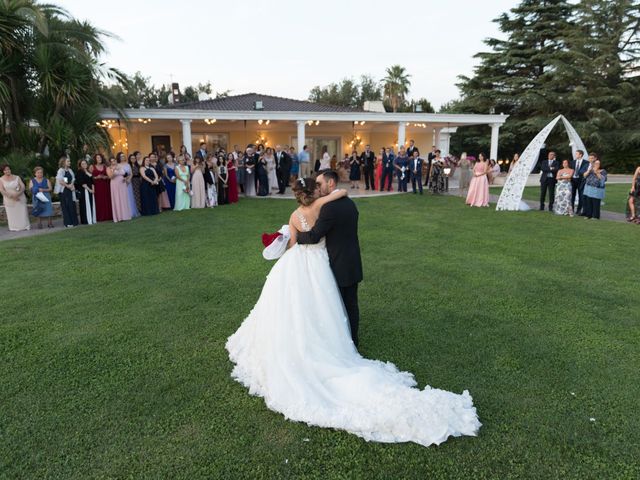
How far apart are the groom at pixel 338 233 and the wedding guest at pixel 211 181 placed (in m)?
11.0

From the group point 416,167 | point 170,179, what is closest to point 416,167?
point 416,167

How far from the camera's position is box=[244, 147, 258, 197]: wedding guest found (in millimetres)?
16767

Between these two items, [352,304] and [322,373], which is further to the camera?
[352,304]

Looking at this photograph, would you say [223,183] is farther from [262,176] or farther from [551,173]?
[551,173]

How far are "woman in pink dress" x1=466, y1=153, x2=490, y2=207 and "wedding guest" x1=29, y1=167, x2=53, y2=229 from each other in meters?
11.9

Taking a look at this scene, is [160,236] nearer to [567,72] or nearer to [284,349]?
[284,349]

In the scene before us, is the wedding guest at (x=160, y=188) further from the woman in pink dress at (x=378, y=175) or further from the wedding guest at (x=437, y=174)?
the wedding guest at (x=437, y=174)

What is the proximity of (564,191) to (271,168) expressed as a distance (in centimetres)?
1049

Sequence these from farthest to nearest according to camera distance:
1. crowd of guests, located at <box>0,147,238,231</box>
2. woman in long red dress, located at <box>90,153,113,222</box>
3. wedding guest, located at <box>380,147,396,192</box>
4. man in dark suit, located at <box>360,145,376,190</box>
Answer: man in dark suit, located at <box>360,145,376,190</box>, wedding guest, located at <box>380,147,396,192</box>, woman in long red dress, located at <box>90,153,113,222</box>, crowd of guests, located at <box>0,147,238,231</box>

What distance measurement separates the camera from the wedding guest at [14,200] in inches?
414

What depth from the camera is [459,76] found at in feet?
116

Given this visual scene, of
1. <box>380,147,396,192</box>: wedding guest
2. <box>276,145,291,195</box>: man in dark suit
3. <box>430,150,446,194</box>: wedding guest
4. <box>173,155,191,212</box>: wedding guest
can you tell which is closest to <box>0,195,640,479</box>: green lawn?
<box>173,155,191,212</box>: wedding guest

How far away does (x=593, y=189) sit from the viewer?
11805 millimetres

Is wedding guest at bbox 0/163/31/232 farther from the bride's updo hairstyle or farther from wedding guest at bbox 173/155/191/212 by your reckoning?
the bride's updo hairstyle
